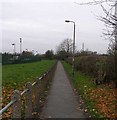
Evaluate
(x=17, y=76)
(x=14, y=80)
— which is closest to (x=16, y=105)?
(x=14, y=80)

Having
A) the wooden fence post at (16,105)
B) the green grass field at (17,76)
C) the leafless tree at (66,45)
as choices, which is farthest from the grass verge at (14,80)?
the leafless tree at (66,45)

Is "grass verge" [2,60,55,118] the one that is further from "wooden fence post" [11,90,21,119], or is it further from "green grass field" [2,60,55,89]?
"wooden fence post" [11,90,21,119]

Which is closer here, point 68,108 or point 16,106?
point 16,106

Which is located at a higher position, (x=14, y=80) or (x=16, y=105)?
(x=16, y=105)

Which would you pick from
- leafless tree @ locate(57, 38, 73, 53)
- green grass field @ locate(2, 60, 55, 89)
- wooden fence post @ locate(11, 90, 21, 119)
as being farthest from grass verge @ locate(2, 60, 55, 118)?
leafless tree @ locate(57, 38, 73, 53)

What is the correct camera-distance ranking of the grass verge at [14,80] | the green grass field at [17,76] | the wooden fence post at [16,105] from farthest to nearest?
the green grass field at [17,76], the grass verge at [14,80], the wooden fence post at [16,105]

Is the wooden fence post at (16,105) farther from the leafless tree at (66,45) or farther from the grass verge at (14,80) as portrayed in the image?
the leafless tree at (66,45)

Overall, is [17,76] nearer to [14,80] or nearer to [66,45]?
[14,80]

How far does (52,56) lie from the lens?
162750mm

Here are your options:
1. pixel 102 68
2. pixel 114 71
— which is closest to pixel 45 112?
pixel 114 71

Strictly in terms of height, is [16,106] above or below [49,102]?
above

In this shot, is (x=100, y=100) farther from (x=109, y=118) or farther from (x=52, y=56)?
(x=52, y=56)

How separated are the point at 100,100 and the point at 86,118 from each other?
14.3 ft

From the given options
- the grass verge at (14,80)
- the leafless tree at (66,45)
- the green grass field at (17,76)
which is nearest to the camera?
the grass verge at (14,80)
